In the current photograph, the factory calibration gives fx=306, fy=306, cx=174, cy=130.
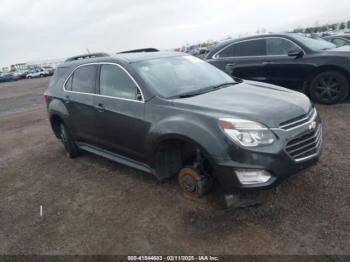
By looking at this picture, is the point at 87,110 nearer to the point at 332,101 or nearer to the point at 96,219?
the point at 96,219

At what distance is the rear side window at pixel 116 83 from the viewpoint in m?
3.93

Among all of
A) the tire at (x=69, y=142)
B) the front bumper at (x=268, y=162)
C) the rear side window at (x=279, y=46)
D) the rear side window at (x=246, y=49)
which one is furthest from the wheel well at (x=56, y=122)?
the rear side window at (x=279, y=46)

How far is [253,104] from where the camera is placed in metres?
3.23

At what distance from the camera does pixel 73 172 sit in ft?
16.4

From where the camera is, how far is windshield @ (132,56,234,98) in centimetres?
377

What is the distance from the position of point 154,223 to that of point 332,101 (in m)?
5.16

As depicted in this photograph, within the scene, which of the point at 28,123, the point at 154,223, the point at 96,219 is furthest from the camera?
the point at 28,123

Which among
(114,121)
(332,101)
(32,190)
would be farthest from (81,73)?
(332,101)

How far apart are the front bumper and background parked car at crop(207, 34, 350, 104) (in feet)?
13.2

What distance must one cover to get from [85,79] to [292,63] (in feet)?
14.9

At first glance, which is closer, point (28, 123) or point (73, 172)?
point (73, 172)

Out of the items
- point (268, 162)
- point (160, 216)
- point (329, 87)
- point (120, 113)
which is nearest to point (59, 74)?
point (120, 113)

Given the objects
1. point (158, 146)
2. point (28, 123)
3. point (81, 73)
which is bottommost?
point (28, 123)

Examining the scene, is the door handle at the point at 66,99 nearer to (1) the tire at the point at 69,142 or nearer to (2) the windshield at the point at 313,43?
(1) the tire at the point at 69,142
